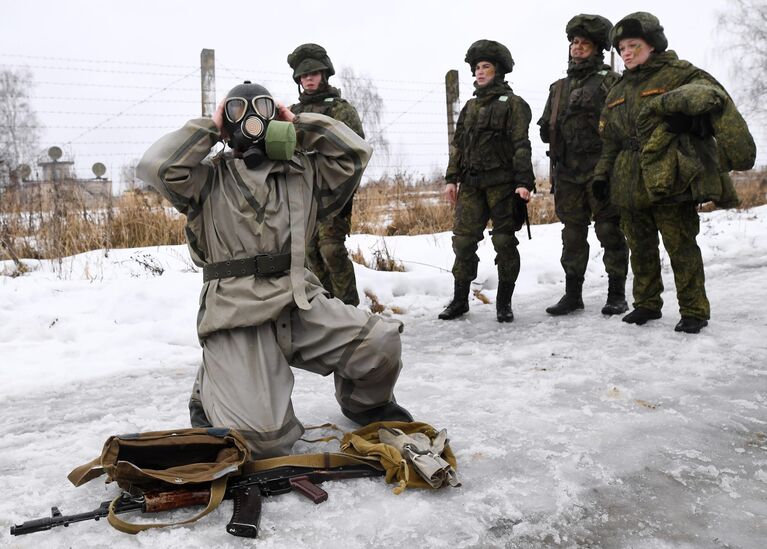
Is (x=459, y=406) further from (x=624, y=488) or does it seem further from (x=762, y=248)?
(x=762, y=248)

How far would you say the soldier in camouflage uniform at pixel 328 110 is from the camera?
520 cm

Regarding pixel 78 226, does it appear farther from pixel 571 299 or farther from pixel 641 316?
pixel 641 316

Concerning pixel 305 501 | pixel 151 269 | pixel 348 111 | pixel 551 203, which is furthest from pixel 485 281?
pixel 551 203

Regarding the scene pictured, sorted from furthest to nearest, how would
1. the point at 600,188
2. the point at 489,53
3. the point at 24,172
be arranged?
the point at 24,172 < the point at 489,53 < the point at 600,188

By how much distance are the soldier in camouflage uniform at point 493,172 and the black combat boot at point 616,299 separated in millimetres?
723

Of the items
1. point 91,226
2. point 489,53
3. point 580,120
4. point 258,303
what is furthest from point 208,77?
point 258,303

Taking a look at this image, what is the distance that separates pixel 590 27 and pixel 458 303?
2.29 m

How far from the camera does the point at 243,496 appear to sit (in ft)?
7.61

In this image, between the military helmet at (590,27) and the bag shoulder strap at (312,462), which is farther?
the military helmet at (590,27)

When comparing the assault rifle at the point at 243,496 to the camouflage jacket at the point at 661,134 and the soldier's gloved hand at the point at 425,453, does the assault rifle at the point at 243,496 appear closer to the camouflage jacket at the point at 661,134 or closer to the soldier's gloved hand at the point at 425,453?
the soldier's gloved hand at the point at 425,453

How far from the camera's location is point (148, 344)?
14.9 ft

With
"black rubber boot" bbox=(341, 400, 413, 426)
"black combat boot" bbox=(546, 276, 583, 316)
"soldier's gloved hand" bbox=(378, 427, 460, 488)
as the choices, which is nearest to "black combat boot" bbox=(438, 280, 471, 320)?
"black combat boot" bbox=(546, 276, 583, 316)

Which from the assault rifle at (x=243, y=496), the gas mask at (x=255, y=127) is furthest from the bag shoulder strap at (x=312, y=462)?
the gas mask at (x=255, y=127)

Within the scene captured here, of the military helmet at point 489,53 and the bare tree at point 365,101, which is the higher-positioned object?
the bare tree at point 365,101
